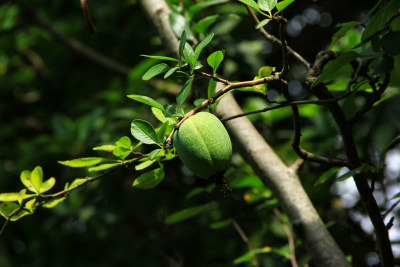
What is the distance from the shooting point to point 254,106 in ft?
6.56

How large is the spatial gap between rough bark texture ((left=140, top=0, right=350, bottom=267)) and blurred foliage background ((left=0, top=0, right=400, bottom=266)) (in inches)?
25.5

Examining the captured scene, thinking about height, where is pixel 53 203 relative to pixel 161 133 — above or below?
below

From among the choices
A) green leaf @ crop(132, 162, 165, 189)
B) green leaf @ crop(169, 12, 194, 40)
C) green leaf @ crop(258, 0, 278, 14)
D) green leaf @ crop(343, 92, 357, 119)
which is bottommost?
green leaf @ crop(343, 92, 357, 119)

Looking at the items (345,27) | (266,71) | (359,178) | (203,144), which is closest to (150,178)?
(203,144)

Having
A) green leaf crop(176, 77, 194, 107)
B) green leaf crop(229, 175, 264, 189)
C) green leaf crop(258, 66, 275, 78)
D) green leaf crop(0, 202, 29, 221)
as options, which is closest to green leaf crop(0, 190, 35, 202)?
green leaf crop(0, 202, 29, 221)

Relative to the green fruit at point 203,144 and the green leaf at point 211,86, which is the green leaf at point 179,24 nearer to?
the green leaf at point 211,86

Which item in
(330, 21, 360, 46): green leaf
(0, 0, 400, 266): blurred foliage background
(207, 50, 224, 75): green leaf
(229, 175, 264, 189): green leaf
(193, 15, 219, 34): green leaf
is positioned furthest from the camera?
(0, 0, 400, 266): blurred foliage background

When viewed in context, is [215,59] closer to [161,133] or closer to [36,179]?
[161,133]

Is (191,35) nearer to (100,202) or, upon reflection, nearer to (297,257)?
(297,257)

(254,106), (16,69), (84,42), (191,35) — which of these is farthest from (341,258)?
(16,69)

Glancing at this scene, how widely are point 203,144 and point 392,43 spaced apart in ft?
1.24

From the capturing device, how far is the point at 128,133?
96.9 inches

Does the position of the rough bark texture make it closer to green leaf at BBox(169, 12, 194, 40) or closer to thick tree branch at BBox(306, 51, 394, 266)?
thick tree branch at BBox(306, 51, 394, 266)

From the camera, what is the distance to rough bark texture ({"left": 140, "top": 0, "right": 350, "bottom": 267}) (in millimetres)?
1021
